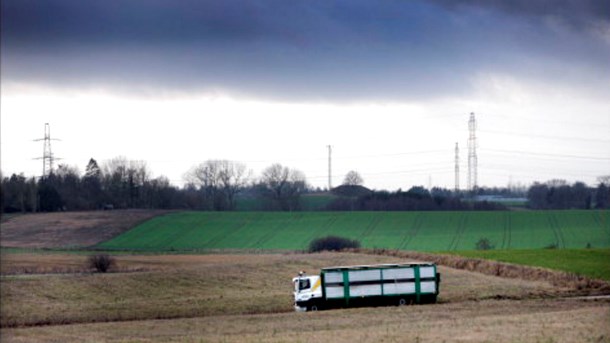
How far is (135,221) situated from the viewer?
348 feet

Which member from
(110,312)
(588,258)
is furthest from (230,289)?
(588,258)

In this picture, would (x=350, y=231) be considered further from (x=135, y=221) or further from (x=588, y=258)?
(x=588, y=258)

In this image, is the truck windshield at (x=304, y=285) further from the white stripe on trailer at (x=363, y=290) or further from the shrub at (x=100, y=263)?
the shrub at (x=100, y=263)

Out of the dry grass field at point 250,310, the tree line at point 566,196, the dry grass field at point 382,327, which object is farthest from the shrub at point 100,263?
the tree line at point 566,196

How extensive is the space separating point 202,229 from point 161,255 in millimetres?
19713

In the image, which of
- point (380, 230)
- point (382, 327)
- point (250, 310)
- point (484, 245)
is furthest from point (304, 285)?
point (380, 230)

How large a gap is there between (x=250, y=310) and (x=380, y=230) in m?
52.4

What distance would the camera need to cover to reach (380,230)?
325 ft

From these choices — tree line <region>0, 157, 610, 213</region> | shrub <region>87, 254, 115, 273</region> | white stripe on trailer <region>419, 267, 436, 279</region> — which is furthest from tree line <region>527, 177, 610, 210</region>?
shrub <region>87, 254, 115, 273</region>

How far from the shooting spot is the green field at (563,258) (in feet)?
205

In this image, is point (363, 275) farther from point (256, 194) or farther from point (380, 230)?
point (256, 194)

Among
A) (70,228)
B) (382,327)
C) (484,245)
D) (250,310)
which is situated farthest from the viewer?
(70,228)

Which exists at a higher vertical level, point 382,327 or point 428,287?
point 428,287

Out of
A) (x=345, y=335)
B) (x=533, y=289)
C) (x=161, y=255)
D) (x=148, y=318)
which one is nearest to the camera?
(x=345, y=335)
